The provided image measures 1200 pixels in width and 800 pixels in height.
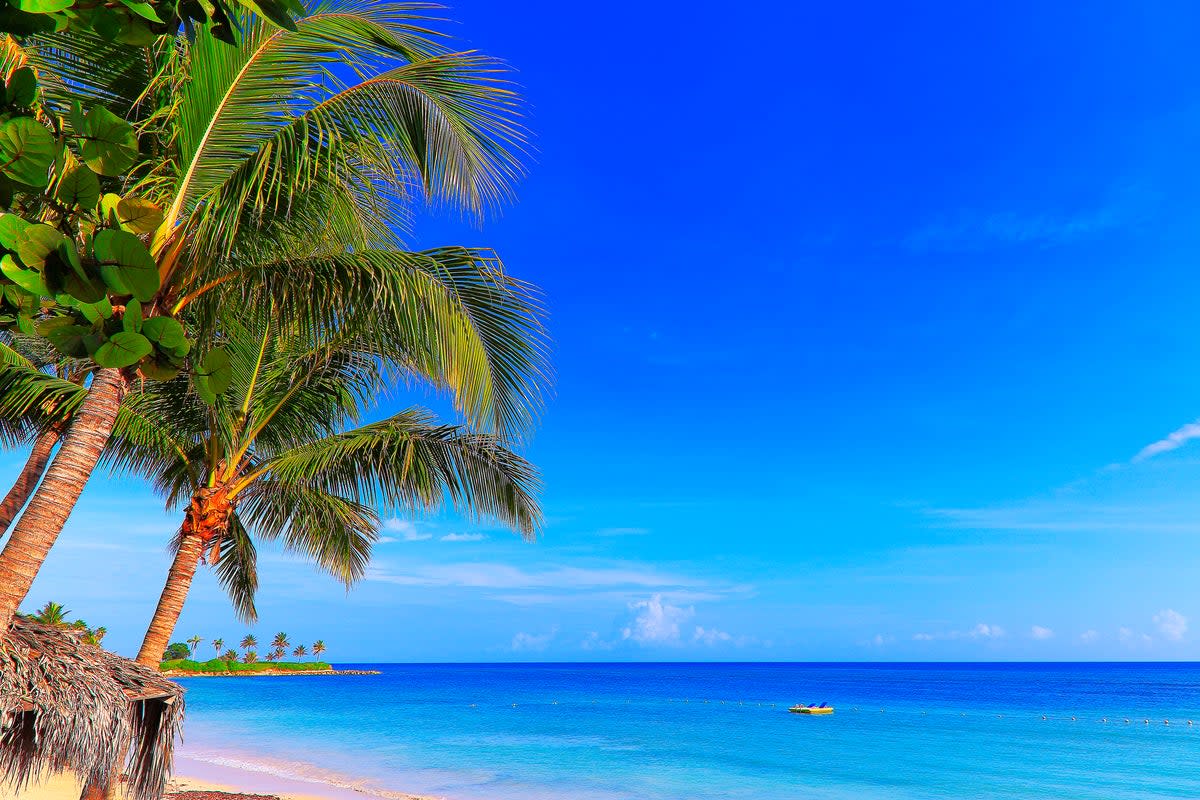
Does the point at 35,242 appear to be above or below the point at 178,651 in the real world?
below

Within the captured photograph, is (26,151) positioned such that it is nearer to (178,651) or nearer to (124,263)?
(124,263)

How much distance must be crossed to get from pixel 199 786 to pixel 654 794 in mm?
9519

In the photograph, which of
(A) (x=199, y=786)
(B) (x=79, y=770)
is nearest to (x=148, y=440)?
(B) (x=79, y=770)

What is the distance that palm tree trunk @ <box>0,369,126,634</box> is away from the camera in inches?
167

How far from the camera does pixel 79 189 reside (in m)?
1.01

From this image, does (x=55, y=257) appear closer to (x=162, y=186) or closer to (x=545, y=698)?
(x=162, y=186)

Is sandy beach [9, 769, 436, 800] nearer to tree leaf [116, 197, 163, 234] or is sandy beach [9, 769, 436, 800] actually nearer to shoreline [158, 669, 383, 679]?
tree leaf [116, 197, 163, 234]

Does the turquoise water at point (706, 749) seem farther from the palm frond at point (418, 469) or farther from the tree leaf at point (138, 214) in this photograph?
the tree leaf at point (138, 214)

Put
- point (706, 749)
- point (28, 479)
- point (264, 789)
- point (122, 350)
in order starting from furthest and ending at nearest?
point (706, 749)
point (264, 789)
point (28, 479)
point (122, 350)

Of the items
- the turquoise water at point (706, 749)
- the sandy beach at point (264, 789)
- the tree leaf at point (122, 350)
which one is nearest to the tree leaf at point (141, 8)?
the tree leaf at point (122, 350)

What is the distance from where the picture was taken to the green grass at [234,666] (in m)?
82.1

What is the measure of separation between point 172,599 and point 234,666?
3908 inches

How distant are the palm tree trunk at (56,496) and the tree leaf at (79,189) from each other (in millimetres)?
3810

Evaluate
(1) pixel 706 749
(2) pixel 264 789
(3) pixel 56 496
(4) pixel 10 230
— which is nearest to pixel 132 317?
(4) pixel 10 230
